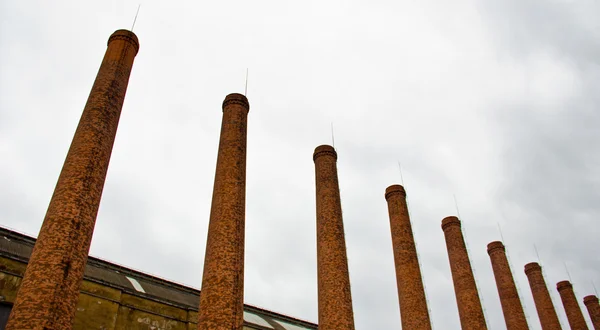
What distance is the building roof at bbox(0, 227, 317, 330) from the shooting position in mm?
13633

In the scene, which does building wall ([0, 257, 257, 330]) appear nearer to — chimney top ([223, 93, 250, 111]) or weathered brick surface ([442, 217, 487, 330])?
chimney top ([223, 93, 250, 111])

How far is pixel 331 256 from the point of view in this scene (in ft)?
48.1

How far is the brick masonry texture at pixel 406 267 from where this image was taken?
16.5m

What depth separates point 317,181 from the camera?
17000mm

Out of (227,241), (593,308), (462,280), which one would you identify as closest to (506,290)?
(462,280)

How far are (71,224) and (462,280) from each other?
1509 cm

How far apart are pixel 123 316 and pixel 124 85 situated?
656cm

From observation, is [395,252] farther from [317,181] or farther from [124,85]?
[124,85]

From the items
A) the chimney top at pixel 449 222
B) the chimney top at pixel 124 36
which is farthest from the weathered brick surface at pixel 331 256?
the chimney top at pixel 124 36

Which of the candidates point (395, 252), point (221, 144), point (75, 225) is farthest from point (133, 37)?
point (395, 252)

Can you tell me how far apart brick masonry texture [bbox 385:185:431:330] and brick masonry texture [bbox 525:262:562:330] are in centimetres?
997

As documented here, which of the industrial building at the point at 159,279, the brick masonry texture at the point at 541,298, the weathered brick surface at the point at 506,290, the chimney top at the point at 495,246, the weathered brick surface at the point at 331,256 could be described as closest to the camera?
the industrial building at the point at 159,279

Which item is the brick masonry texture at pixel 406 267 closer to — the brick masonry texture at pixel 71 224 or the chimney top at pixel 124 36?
the brick masonry texture at pixel 71 224

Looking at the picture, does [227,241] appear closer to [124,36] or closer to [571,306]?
[124,36]
